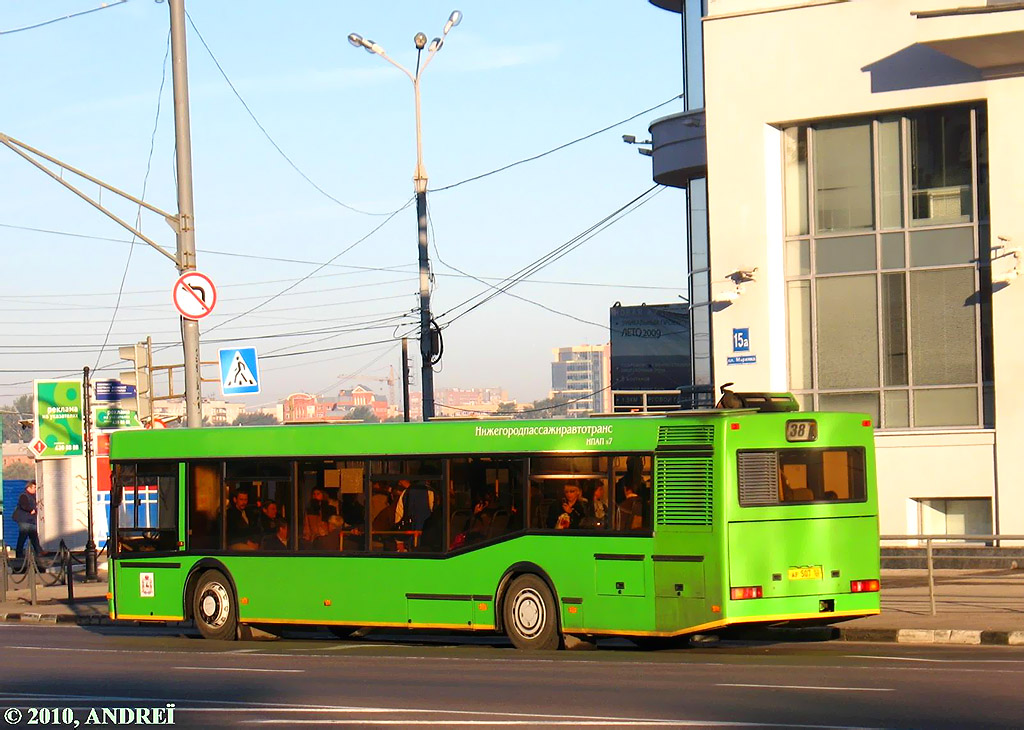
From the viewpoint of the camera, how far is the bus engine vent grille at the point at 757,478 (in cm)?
1619

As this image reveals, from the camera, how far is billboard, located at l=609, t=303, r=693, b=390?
57.8 metres

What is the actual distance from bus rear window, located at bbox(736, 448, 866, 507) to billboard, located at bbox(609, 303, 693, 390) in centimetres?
4039

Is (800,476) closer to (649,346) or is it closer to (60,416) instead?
(60,416)

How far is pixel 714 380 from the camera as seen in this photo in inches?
1062

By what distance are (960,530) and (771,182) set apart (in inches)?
270

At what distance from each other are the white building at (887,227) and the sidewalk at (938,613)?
6.60ft

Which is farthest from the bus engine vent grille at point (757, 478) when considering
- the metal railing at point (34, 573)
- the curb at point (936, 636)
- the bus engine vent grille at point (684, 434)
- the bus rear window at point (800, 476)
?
the metal railing at point (34, 573)

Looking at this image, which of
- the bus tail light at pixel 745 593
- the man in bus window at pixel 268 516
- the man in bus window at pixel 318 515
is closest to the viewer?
the bus tail light at pixel 745 593

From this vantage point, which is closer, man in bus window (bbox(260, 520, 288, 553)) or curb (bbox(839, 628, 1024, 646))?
curb (bbox(839, 628, 1024, 646))

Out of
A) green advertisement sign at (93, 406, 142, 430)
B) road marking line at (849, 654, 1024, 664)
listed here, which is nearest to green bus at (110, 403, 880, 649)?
road marking line at (849, 654, 1024, 664)

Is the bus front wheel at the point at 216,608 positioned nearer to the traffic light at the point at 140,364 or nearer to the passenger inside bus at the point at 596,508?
the passenger inside bus at the point at 596,508

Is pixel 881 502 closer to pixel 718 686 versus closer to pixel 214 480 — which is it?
pixel 214 480

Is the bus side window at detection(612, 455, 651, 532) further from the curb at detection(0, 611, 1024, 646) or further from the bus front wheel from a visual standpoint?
the bus front wheel

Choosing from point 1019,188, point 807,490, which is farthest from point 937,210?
point 807,490
